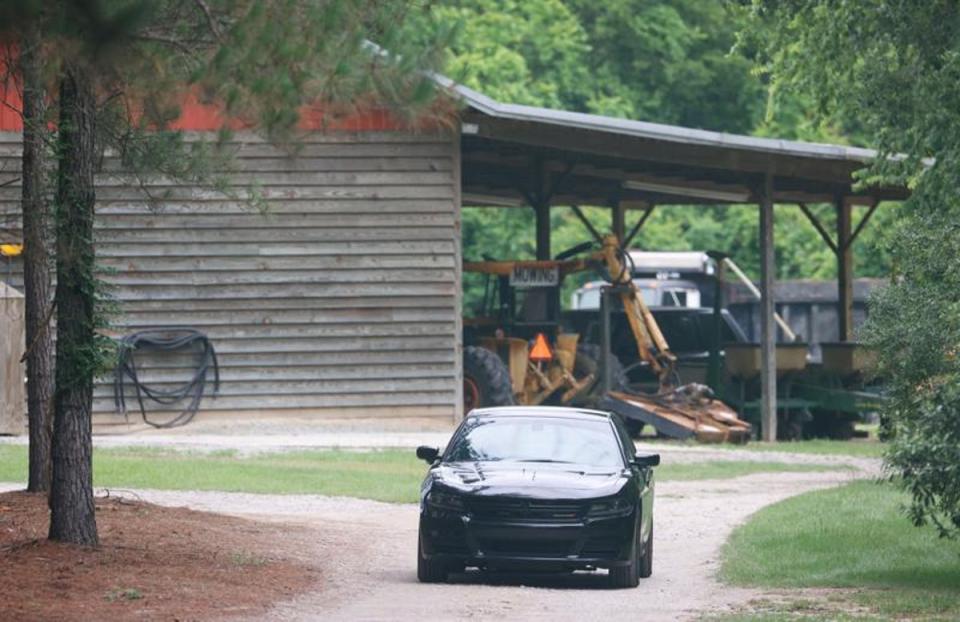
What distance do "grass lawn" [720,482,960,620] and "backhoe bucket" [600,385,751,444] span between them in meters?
9.70

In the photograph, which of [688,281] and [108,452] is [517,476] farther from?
[688,281]

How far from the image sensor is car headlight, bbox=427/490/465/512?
559 inches

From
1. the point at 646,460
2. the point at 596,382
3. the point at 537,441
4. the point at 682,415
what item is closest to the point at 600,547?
the point at 537,441

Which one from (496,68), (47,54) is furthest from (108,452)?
(496,68)

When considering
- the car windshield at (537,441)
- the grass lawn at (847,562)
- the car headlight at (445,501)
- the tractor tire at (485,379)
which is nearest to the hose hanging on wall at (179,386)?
the tractor tire at (485,379)

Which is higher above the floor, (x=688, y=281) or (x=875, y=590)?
(x=688, y=281)

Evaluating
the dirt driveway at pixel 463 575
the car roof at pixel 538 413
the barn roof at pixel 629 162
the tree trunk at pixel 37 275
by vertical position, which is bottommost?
the dirt driveway at pixel 463 575

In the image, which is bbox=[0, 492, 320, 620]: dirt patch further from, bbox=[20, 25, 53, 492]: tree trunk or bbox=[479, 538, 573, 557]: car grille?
bbox=[479, 538, 573, 557]: car grille

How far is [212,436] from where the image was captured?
29969 mm

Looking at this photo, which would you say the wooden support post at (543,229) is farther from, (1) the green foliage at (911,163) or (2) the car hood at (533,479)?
(2) the car hood at (533,479)

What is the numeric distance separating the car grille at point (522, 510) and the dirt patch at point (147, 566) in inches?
56.1

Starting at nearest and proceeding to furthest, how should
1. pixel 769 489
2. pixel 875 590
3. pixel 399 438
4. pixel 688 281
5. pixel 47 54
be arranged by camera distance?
pixel 47 54 < pixel 875 590 < pixel 769 489 < pixel 399 438 < pixel 688 281

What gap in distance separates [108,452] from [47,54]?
55.6 feet

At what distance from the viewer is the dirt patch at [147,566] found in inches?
476
